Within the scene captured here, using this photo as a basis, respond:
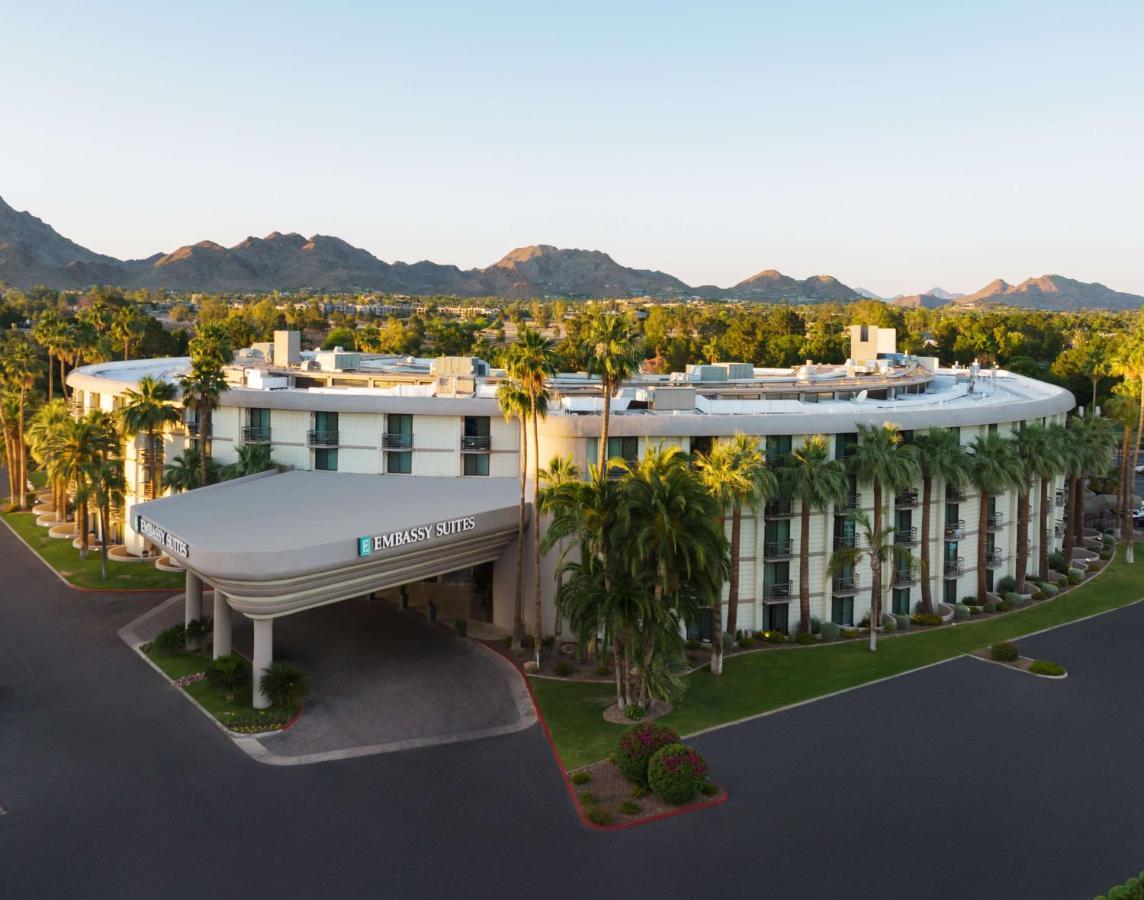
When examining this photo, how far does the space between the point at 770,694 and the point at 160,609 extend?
124 ft

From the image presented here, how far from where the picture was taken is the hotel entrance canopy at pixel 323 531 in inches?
1566

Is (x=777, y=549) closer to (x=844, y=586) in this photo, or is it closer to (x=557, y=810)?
(x=844, y=586)

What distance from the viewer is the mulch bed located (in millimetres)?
31938

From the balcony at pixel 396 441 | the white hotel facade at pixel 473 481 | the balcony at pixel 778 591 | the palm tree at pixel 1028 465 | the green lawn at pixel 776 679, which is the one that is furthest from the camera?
the palm tree at pixel 1028 465

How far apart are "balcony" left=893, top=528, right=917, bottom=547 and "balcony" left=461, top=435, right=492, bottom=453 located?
26474 mm

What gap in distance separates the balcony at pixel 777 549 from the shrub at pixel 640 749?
19.9 m

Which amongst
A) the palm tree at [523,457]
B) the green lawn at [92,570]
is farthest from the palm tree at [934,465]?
the green lawn at [92,570]

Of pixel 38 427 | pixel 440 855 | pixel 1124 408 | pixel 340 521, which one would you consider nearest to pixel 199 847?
pixel 440 855

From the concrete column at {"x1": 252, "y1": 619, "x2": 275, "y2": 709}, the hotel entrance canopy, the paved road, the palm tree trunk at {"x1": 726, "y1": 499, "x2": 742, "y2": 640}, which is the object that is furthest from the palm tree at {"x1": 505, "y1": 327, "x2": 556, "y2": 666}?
the paved road

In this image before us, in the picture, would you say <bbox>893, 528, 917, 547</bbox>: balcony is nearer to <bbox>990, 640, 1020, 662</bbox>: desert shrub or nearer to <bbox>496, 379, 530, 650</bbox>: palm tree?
<bbox>990, 640, 1020, 662</bbox>: desert shrub

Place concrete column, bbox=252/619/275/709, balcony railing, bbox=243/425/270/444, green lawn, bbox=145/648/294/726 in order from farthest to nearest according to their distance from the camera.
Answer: balcony railing, bbox=243/425/270/444 → concrete column, bbox=252/619/275/709 → green lawn, bbox=145/648/294/726

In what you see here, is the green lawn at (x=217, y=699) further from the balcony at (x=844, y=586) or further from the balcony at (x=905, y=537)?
the balcony at (x=905, y=537)

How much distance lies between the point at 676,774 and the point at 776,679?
15.2 m

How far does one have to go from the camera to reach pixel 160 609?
179ft
